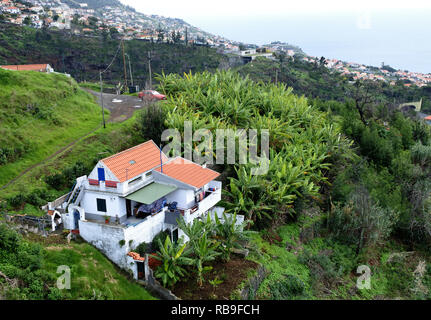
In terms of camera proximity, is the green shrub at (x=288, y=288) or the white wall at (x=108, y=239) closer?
the white wall at (x=108, y=239)

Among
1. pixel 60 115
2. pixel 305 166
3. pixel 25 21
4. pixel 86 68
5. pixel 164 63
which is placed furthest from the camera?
pixel 25 21

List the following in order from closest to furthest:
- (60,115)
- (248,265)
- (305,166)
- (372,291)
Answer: (248,265)
(372,291)
(305,166)
(60,115)

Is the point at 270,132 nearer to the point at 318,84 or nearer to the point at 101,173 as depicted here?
the point at 101,173

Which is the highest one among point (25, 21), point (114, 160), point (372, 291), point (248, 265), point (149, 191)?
point (25, 21)

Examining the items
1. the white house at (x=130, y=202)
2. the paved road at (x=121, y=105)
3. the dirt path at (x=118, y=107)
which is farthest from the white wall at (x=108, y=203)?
the paved road at (x=121, y=105)

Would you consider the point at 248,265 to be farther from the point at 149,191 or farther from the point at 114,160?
the point at 114,160

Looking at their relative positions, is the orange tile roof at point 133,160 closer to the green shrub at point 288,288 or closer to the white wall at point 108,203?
the white wall at point 108,203

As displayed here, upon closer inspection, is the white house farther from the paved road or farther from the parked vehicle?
the parked vehicle
